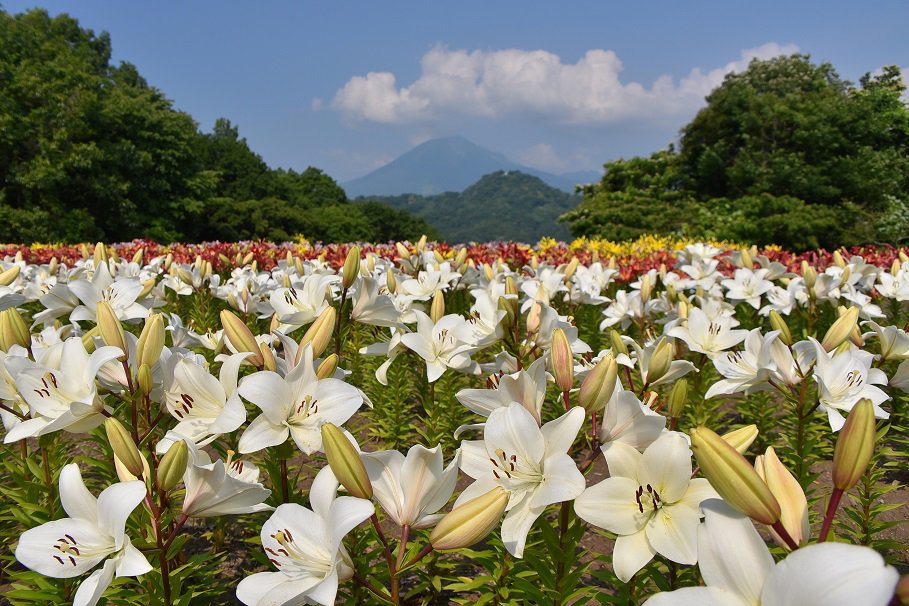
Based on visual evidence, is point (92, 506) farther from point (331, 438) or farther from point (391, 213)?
point (391, 213)

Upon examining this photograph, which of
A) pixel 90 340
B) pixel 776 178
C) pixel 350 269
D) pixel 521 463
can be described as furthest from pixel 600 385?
pixel 776 178

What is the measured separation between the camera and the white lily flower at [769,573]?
1.78 feet

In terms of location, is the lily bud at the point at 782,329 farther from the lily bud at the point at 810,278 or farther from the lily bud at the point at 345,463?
the lily bud at the point at 810,278

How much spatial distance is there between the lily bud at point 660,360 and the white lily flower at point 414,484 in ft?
2.46

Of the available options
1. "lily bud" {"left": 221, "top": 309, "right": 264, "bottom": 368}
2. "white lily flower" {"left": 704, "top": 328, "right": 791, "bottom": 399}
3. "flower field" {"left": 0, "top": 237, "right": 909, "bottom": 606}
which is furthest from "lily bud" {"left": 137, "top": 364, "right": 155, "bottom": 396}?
"white lily flower" {"left": 704, "top": 328, "right": 791, "bottom": 399}

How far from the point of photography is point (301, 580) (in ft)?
3.01

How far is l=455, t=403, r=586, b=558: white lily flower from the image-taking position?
37.7 inches

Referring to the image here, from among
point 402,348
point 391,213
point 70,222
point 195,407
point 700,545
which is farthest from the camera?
point 391,213

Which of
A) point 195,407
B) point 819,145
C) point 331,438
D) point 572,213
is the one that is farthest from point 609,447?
point 819,145

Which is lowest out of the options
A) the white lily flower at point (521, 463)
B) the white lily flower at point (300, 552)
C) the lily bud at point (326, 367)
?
the white lily flower at point (300, 552)

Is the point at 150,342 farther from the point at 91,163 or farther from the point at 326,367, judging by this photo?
the point at 91,163

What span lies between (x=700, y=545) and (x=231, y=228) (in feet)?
112

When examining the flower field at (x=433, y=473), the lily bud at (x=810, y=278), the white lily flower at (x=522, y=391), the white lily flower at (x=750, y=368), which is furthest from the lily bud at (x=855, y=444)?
the lily bud at (x=810, y=278)

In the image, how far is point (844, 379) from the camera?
60.6 inches
